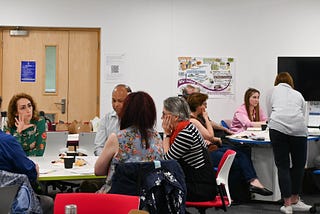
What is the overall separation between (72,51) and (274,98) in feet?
11.7

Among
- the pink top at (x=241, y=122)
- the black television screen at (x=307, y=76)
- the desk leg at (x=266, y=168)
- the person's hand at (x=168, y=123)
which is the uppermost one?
the black television screen at (x=307, y=76)

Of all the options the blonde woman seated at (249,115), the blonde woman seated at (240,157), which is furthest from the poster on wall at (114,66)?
the blonde woman seated at (240,157)

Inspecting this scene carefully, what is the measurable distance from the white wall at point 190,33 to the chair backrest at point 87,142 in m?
2.52

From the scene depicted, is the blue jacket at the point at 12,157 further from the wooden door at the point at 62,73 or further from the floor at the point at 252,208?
the wooden door at the point at 62,73

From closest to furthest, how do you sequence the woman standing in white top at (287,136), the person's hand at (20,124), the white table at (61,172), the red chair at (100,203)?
the red chair at (100,203)
the white table at (61,172)
the person's hand at (20,124)
the woman standing in white top at (287,136)

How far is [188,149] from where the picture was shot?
11.4ft

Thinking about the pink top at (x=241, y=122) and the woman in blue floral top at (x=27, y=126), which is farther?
the pink top at (x=241, y=122)

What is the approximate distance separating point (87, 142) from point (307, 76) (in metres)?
4.04

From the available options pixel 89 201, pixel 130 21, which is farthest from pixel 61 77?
pixel 89 201

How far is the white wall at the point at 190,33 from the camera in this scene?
24.2 feet

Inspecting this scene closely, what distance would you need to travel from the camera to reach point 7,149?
2.87 meters

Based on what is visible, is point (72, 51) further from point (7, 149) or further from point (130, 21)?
point (7, 149)

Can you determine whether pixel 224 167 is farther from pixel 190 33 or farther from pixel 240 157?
pixel 190 33

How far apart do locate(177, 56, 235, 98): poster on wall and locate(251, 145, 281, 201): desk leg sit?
6.86 feet
